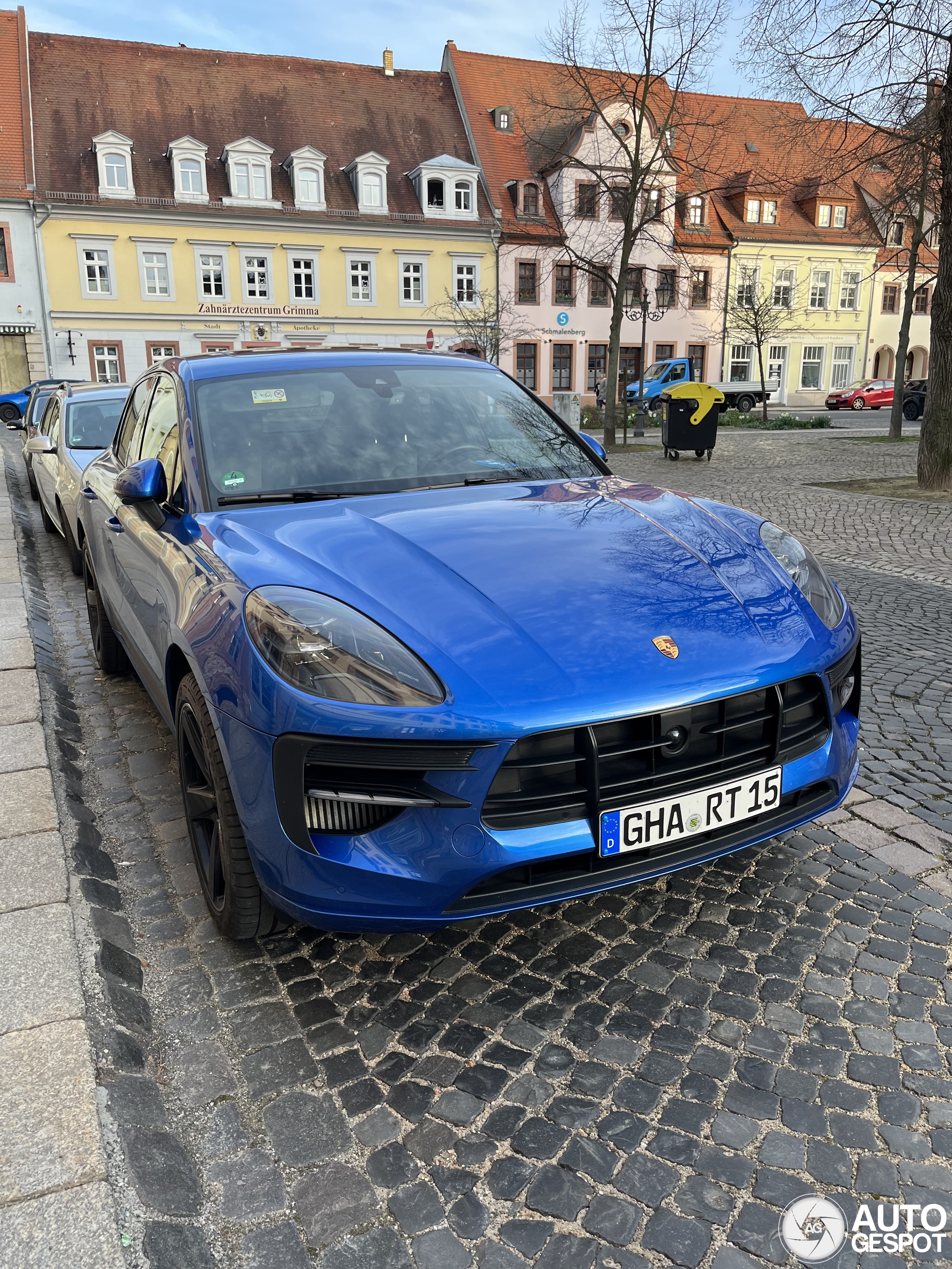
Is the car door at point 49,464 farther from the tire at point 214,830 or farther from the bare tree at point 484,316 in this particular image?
the bare tree at point 484,316

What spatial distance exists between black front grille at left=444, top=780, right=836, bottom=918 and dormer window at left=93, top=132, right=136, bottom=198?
4048 cm

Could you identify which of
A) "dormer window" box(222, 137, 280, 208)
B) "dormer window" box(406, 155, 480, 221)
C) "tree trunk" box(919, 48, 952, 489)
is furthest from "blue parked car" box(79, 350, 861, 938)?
"dormer window" box(406, 155, 480, 221)

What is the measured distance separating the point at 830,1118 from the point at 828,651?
116 cm

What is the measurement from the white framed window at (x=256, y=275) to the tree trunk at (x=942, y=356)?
104 feet

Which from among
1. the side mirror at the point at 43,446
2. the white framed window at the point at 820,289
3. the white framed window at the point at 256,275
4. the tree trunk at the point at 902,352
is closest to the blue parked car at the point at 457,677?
the side mirror at the point at 43,446

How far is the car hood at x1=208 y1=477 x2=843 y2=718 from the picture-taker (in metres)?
2.24

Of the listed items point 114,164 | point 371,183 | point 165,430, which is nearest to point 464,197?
point 371,183

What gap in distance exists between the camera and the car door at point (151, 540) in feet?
11.1

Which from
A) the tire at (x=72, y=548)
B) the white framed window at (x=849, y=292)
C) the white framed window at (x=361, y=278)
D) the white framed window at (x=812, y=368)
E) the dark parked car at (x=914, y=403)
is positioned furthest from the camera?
the white framed window at (x=812, y=368)

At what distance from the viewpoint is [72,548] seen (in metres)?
8.52

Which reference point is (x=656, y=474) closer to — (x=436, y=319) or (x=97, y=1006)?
(x=97, y=1006)

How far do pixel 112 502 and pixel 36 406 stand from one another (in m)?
12.1

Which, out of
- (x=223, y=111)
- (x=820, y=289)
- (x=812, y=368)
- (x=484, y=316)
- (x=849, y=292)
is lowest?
(x=812, y=368)

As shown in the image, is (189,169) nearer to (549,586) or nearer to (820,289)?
(820,289)
